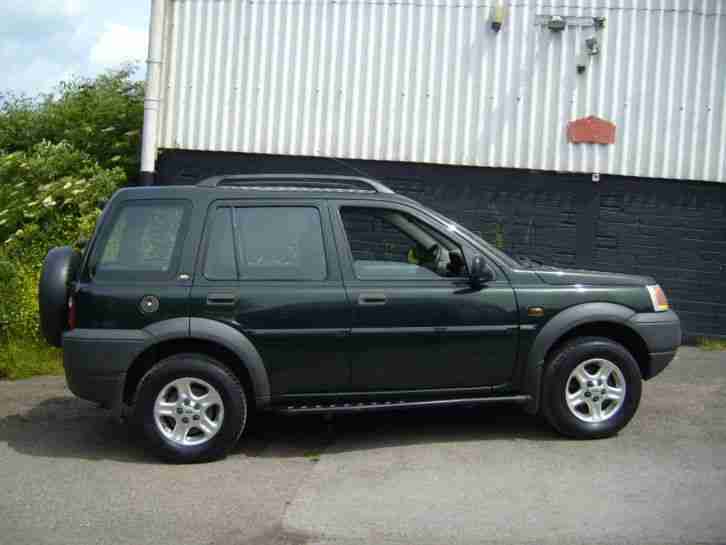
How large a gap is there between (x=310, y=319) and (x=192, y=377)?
880 millimetres

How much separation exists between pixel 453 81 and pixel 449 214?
5.01 ft

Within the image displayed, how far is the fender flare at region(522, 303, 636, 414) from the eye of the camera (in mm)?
6895

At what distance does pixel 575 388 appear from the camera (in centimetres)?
706

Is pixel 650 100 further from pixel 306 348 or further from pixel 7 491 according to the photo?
pixel 7 491

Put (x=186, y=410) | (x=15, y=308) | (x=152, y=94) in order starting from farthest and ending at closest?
(x=152, y=94) → (x=15, y=308) → (x=186, y=410)

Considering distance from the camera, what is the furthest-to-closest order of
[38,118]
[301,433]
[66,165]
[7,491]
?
1. [38,118]
2. [66,165]
3. [301,433]
4. [7,491]

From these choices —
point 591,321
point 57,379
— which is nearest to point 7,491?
point 57,379

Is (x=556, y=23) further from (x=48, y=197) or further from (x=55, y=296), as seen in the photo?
(x=55, y=296)

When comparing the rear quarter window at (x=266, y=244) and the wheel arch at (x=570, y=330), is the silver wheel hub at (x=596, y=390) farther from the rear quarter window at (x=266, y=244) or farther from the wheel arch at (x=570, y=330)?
the rear quarter window at (x=266, y=244)

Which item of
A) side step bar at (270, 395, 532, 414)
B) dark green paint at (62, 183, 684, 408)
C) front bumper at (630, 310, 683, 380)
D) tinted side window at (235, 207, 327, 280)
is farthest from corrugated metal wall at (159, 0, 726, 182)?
side step bar at (270, 395, 532, 414)

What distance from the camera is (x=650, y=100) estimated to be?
1113cm

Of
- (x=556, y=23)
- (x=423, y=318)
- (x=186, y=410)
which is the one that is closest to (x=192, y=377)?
(x=186, y=410)

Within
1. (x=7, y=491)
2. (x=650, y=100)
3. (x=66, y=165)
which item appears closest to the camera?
(x=7, y=491)

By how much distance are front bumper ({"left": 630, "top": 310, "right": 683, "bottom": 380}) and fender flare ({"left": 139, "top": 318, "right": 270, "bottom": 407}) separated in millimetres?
2701
